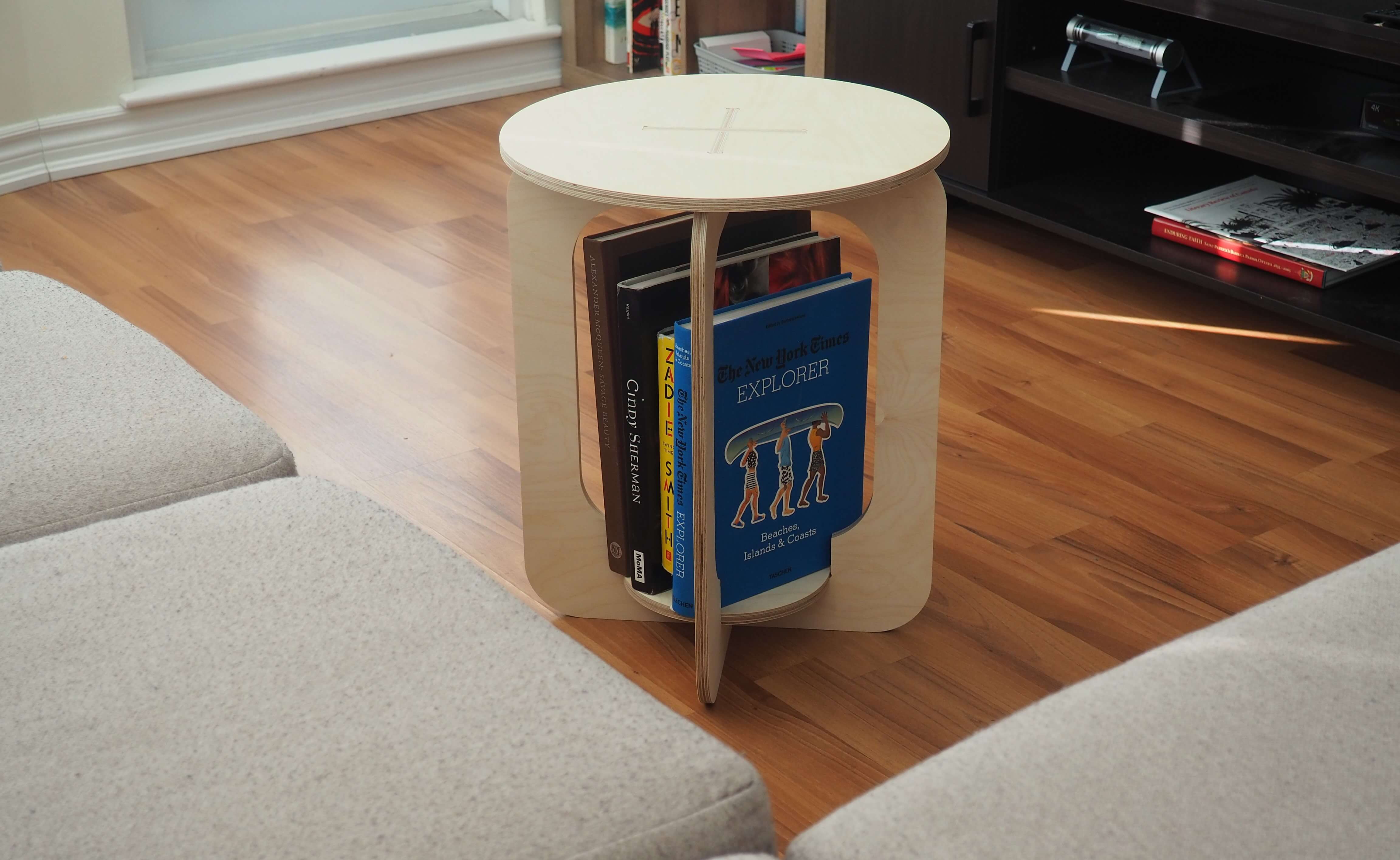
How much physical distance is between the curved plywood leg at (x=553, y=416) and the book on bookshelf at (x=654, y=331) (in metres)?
0.05

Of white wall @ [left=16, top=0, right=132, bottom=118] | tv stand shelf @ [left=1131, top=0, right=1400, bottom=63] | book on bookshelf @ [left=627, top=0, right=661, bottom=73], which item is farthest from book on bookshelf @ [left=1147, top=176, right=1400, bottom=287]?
white wall @ [left=16, top=0, right=132, bottom=118]

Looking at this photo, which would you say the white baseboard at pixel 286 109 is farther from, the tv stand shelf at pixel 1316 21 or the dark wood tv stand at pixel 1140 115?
the tv stand shelf at pixel 1316 21

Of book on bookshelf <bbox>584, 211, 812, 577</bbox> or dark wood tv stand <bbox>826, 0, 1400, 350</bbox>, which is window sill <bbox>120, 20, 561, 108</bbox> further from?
book on bookshelf <bbox>584, 211, 812, 577</bbox>

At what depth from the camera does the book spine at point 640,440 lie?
1277 millimetres

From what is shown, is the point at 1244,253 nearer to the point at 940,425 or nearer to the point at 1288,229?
the point at 1288,229

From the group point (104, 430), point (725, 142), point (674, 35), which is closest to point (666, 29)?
point (674, 35)

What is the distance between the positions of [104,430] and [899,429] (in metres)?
0.72

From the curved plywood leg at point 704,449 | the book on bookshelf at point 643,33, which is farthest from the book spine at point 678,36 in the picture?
the curved plywood leg at point 704,449

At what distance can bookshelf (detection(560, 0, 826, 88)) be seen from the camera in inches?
119

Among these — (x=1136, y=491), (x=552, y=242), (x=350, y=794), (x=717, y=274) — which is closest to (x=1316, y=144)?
(x=1136, y=491)

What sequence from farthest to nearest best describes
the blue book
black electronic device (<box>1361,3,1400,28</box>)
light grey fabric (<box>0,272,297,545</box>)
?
black electronic device (<box>1361,3,1400,28</box>) < the blue book < light grey fabric (<box>0,272,297,545</box>)

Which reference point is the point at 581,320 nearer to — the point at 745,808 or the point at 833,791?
the point at 833,791

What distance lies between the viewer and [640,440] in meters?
1.33

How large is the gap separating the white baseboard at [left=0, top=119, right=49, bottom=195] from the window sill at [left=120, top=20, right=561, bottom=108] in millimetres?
196
